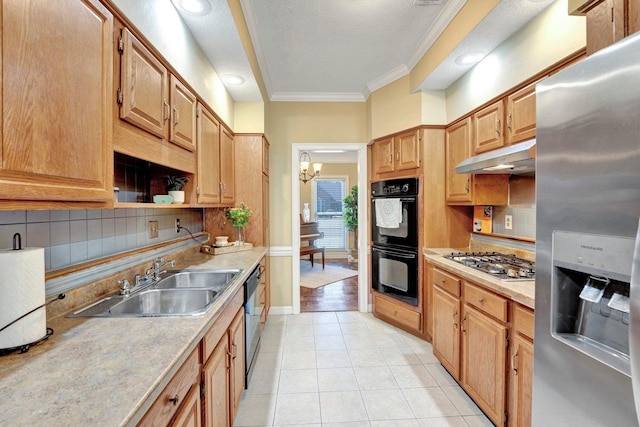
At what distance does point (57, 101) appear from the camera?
824mm

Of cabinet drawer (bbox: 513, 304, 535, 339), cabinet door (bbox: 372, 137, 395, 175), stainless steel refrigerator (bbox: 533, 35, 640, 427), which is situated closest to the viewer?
stainless steel refrigerator (bbox: 533, 35, 640, 427)

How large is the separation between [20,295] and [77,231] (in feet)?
1.89

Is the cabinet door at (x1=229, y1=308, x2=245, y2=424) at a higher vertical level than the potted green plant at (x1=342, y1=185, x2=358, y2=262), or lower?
lower

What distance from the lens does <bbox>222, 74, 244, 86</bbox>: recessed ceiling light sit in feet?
8.42

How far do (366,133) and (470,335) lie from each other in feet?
8.28

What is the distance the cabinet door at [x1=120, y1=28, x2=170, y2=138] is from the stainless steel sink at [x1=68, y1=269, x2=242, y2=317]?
2.77 feet

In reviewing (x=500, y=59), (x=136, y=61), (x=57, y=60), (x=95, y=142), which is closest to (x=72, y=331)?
(x=95, y=142)

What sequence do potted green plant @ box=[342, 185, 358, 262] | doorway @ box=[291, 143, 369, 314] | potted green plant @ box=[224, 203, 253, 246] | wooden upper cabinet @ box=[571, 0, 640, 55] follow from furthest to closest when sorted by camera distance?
1. potted green plant @ box=[342, 185, 358, 262]
2. doorway @ box=[291, 143, 369, 314]
3. potted green plant @ box=[224, 203, 253, 246]
4. wooden upper cabinet @ box=[571, 0, 640, 55]

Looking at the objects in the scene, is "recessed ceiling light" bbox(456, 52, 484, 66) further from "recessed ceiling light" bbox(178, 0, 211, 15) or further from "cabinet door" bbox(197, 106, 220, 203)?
"cabinet door" bbox(197, 106, 220, 203)

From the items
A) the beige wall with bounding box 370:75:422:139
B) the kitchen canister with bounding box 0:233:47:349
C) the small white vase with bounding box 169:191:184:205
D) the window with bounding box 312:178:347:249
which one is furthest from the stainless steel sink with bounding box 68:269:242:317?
the window with bounding box 312:178:347:249

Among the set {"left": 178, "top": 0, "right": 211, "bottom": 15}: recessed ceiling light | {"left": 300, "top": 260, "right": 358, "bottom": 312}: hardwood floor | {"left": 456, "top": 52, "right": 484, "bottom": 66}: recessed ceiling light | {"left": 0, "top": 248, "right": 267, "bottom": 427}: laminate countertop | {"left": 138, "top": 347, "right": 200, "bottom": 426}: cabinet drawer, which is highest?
{"left": 456, "top": 52, "right": 484, "bottom": 66}: recessed ceiling light

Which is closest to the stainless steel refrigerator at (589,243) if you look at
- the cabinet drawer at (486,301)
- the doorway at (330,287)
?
the cabinet drawer at (486,301)

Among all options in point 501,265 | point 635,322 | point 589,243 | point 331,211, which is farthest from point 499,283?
point 331,211

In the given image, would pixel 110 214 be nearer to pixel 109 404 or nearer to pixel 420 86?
pixel 109 404
